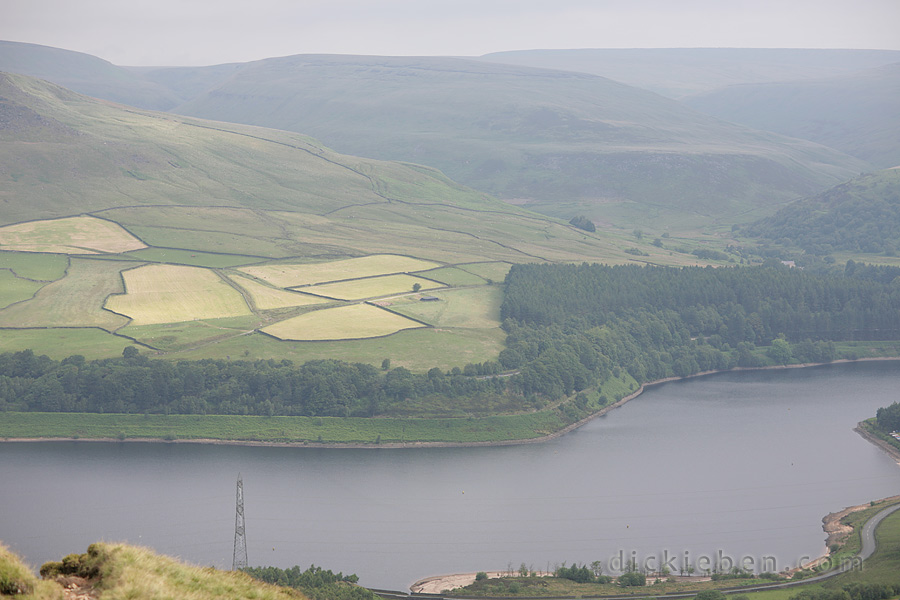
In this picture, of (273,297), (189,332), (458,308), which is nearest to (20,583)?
(189,332)

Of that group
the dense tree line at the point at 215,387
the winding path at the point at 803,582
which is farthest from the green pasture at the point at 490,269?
the winding path at the point at 803,582

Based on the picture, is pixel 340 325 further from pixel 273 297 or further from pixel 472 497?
pixel 472 497

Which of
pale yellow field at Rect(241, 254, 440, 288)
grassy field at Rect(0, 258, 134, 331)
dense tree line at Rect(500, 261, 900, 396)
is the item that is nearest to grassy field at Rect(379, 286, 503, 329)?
dense tree line at Rect(500, 261, 900, 396)

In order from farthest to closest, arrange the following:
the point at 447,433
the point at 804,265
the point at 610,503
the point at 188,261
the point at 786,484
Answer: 1. the point at 804,265
2. the point at 188,261
3. the point at 447,433
4. the point at 786,484
5. the point at 610,503

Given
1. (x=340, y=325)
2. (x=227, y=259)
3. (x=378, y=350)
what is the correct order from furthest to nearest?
(x=227, y=259) < (x=340, y=325) < (x=378, y=350)

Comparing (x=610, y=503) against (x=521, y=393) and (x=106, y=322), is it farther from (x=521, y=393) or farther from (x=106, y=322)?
(x=106, y=322)

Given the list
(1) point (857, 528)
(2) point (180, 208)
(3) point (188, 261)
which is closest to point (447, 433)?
(1) point (857, 528)

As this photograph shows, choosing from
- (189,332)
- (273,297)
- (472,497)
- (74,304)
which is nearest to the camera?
(472,497)
